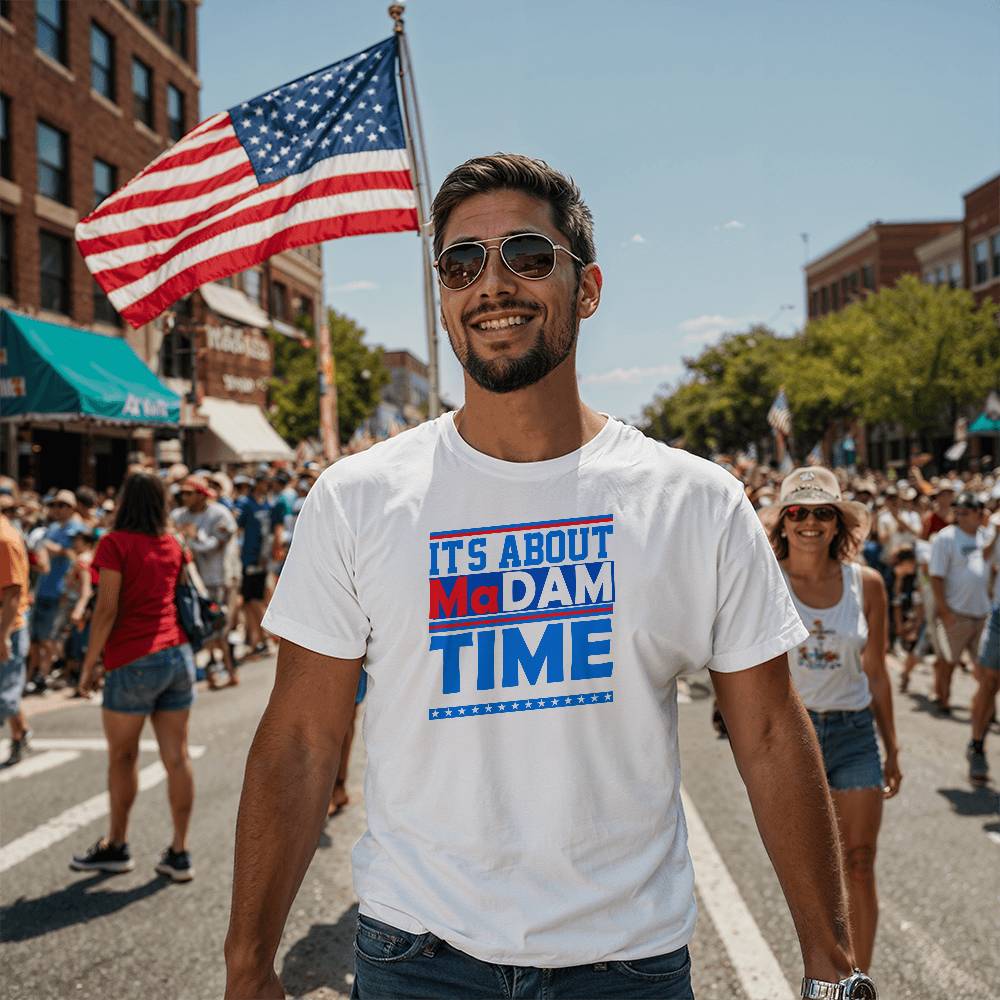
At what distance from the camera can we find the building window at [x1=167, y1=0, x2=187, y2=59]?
1077 inches

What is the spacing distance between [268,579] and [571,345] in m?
11.6

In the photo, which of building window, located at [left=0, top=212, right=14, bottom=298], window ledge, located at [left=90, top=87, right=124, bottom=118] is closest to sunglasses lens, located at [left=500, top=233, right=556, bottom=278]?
building window, located at [left=0, top=212, right=14, bottom=298]

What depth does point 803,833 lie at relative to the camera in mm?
2010

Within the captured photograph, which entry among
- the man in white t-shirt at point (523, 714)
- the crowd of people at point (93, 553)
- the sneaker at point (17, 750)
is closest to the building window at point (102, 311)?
the crowd of people at point (93, 553)

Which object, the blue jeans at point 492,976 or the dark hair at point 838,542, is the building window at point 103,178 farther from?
the blue jeans at point 492,976

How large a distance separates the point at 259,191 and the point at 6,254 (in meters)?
16.4

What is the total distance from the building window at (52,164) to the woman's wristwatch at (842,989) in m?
22.6

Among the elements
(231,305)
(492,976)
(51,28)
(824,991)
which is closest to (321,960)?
(492,976)

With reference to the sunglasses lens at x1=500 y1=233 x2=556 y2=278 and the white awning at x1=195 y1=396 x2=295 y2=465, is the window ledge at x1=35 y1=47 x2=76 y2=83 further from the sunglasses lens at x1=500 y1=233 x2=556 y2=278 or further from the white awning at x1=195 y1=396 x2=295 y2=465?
the sunglasses lens at x1=500 y1=233 x2=556 y2=278

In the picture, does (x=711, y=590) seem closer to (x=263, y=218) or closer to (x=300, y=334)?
(x=263, y=218)

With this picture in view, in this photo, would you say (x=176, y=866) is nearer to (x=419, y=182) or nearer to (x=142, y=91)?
(x=419, y=182)

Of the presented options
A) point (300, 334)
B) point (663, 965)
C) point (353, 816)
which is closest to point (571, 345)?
point (663, 965)

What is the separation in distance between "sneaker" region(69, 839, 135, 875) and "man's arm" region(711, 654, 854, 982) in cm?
466

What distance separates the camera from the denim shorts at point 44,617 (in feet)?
37.8
